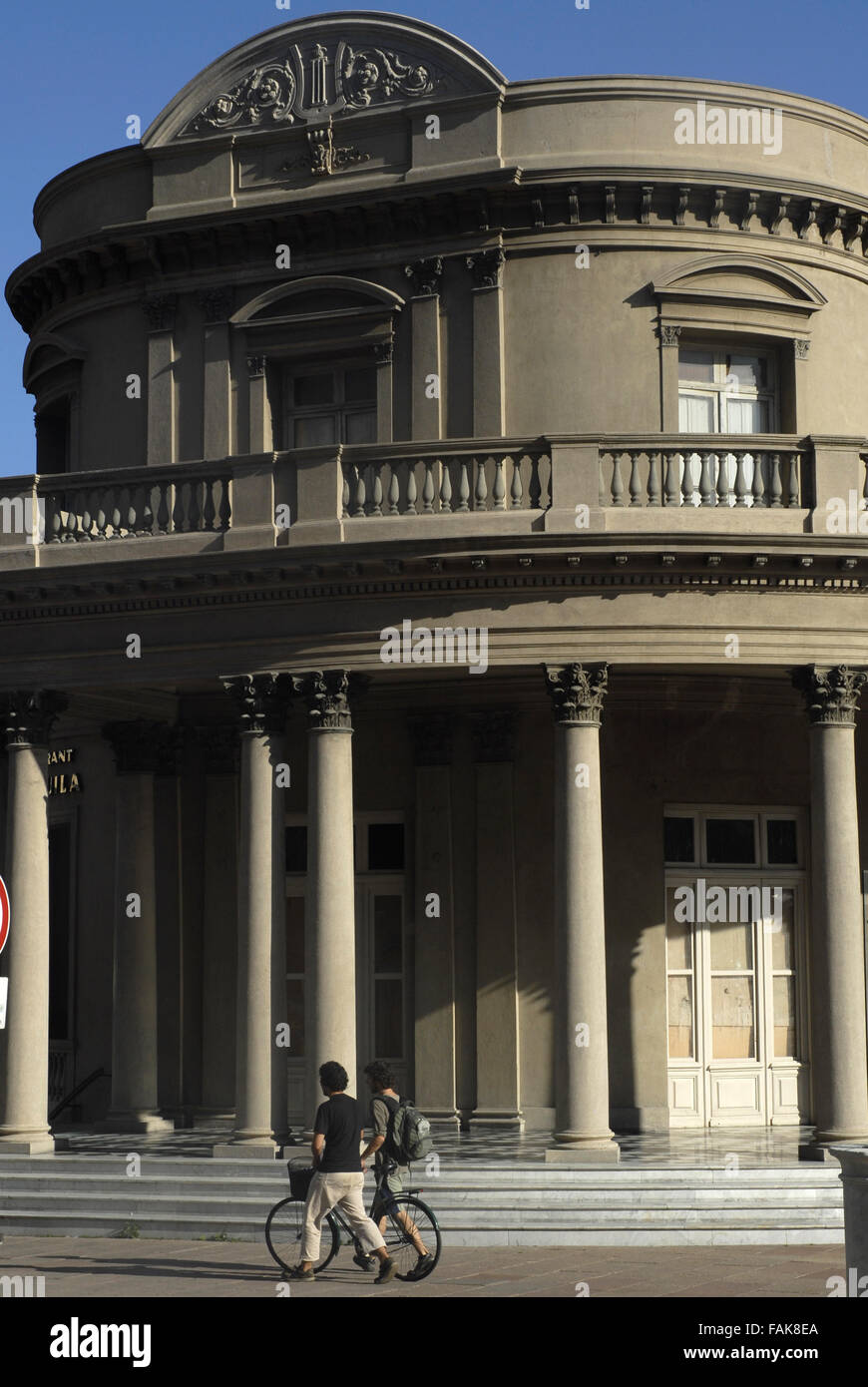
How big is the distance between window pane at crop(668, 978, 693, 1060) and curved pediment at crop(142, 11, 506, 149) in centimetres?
1091

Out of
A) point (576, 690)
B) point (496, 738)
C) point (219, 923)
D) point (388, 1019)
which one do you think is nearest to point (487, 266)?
point (496, 738)

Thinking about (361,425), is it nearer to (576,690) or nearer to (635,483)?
(635,483)

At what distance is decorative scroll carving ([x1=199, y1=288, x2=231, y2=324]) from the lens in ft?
82.8

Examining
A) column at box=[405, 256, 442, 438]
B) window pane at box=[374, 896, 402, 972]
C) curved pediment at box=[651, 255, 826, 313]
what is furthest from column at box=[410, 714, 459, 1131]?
curved pediment at box=[651, 255, 826, 313]

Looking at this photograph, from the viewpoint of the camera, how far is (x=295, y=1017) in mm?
24969

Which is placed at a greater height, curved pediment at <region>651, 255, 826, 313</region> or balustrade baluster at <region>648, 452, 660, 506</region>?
curved pediment at <region>651, 255, 826, 313</region>

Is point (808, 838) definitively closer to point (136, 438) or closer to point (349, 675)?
point (349, 675)

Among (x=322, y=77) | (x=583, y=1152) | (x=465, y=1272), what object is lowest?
(x=465, y=1272)

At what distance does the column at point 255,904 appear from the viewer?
826 inches

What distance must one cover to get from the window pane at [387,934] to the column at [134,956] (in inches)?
108

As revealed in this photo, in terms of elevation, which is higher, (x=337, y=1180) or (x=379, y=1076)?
(x=379, y=1076)

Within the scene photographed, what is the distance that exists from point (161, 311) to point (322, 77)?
11.6 feet

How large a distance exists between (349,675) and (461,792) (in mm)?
3749

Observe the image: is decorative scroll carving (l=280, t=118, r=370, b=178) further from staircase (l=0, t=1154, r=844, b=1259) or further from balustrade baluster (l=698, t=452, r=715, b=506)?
staircase (l=0, t=1154, r=844, b=1259)
